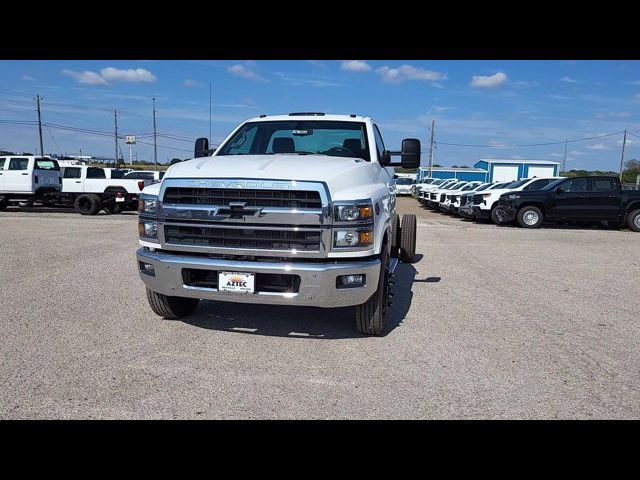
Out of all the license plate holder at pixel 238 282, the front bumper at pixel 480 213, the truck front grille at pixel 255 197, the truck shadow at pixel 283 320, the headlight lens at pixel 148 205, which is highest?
the truck front grille at pixel 255 197

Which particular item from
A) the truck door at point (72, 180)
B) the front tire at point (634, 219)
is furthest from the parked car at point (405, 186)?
the truck door at point (72, 180)

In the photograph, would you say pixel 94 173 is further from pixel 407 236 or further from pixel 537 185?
pixel 537 185

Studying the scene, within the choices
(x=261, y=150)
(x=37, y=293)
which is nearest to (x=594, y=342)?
(x=261, y=150)

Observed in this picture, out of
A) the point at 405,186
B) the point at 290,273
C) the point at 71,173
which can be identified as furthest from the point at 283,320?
the point at 405,186

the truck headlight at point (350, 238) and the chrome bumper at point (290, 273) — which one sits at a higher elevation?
the truck headlight at point (350, 238)

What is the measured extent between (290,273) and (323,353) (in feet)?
2.67

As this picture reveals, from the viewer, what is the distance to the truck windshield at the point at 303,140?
19.0 ft

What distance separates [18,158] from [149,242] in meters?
18.6

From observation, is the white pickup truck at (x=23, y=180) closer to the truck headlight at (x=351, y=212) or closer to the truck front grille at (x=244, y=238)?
the truck front grille at (x=244, y=238)

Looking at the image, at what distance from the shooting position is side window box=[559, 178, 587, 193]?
54.6 feet

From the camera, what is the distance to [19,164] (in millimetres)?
19672

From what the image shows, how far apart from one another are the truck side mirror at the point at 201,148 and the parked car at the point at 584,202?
1357cm

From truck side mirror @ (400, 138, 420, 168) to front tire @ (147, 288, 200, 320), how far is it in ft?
9.69

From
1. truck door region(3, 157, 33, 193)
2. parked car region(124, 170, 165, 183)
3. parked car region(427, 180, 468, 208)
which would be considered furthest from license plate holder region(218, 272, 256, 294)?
parked car region(427, 180, 468, 208)
